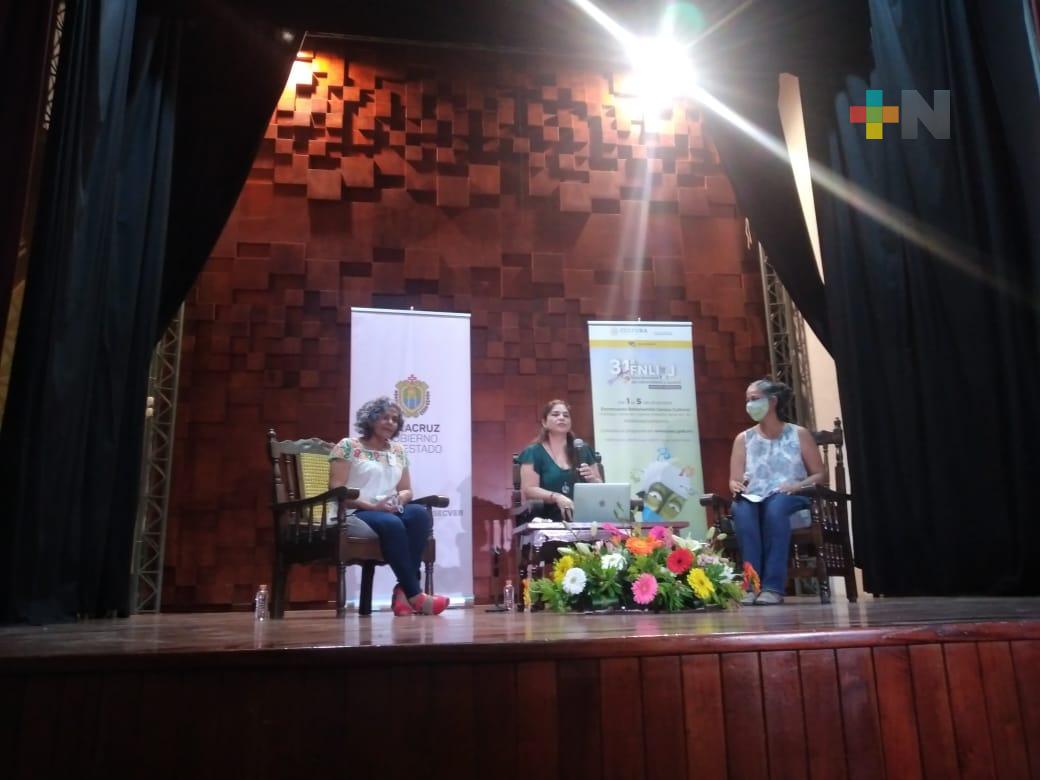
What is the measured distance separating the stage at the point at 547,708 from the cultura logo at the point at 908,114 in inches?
133

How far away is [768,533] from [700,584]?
1.05m

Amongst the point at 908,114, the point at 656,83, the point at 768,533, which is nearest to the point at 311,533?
the point at 768,533

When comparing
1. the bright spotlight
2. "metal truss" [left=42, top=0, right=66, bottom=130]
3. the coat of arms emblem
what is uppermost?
the bright spotlight

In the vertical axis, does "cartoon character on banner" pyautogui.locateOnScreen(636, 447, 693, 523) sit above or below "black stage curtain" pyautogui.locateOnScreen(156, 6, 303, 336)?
below

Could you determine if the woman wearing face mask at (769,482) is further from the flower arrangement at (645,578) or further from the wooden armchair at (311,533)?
the wooden armchair at (311,533)

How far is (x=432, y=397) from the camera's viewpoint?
18.5ft

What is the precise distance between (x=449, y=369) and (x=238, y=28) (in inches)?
97.2

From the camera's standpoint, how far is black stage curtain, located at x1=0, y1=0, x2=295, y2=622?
304 centimetres

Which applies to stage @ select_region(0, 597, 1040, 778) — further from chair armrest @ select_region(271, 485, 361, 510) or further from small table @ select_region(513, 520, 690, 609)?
small table @ select_region(513, 520, 690, 609)

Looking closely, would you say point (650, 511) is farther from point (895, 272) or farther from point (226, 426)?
point (226, 426)

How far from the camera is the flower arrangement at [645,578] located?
3.12 metres

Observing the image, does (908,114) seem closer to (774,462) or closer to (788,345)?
(774,462)

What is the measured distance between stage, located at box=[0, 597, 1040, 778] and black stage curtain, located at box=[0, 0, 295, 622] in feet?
6.27

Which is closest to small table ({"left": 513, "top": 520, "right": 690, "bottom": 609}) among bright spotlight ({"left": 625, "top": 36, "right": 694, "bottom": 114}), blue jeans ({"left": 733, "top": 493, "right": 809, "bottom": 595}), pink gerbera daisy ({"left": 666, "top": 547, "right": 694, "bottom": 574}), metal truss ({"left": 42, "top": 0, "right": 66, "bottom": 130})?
blue jeans ({"left": 733, "top": 493, "right": 809, "bottom": 595})
